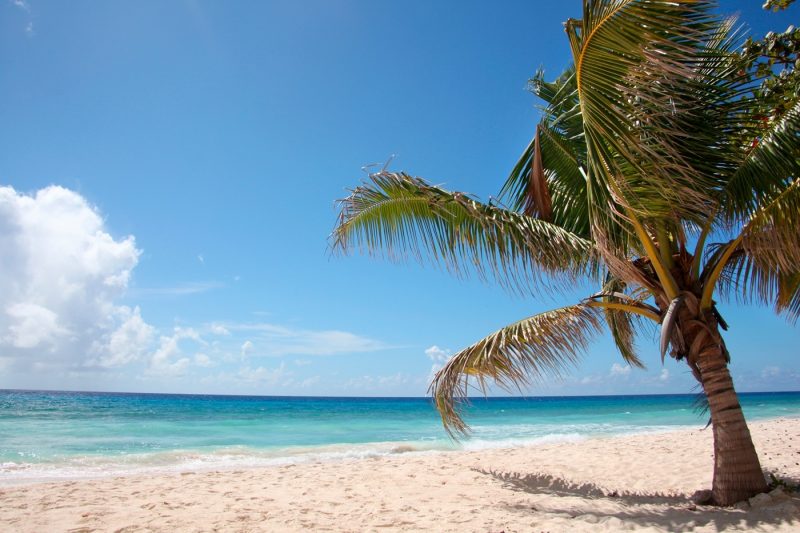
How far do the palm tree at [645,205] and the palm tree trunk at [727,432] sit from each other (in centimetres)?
1

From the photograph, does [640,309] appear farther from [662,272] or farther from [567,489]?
[567,489]

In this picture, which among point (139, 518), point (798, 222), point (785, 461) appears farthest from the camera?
point (785, 461)

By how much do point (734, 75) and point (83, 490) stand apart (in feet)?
29.5

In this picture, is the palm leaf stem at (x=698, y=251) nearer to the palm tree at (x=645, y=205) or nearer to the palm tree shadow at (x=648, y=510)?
the palm tree at (x=645, y=205)

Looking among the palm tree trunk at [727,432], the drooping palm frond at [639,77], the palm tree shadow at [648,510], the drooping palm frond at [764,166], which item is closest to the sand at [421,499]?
the palm tree shadow at [648,510]

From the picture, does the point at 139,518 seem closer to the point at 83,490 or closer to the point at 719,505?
the point at 83,490

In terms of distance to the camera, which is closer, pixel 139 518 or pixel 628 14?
pixel 628 14

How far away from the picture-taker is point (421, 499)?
5.88 m

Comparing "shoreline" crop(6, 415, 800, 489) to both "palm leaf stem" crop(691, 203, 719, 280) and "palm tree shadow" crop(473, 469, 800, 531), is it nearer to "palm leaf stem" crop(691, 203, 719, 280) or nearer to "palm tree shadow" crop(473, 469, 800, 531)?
"palm tree shadow" crop(473, 469, 800, 531)

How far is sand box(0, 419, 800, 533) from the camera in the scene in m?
4.46

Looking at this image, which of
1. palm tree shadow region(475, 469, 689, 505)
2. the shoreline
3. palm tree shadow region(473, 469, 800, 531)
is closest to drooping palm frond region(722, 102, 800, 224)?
palm tree shadow region(473, 469, 800, 531)

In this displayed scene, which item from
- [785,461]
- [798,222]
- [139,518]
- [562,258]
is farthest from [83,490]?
[785,461]

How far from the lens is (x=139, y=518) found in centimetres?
518

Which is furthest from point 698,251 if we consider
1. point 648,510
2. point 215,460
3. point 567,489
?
point 215,460
